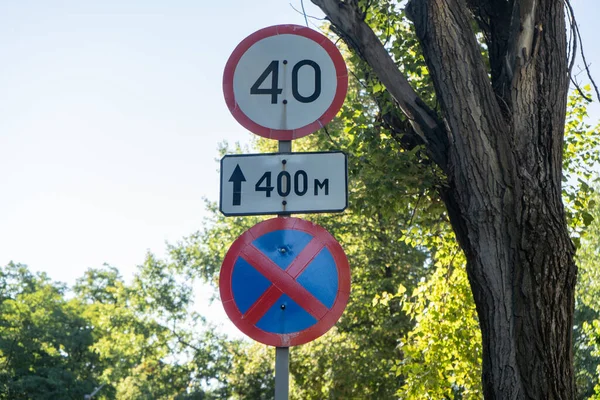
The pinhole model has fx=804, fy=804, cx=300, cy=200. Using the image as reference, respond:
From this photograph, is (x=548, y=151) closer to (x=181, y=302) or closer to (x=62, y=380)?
(x=181, y=302)

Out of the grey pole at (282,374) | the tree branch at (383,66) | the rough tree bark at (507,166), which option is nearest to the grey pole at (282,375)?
the grey pole at (282,374)

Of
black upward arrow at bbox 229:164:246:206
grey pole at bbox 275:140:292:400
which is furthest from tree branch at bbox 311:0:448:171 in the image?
grey pole at bbox 275:140:292:400

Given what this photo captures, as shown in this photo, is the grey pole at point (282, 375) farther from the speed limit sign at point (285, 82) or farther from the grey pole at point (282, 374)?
the speed limit sign at point (285, 82)

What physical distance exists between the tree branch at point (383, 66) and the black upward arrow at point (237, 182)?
252 cm

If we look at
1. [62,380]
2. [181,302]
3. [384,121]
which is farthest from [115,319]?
[384,121]

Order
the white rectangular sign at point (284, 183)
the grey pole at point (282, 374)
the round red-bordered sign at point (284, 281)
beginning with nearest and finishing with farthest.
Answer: the grey pole at point (282, 374) → the round red-bordered sign at point (284, 281) → the white rectangular sign at point (284, 183)

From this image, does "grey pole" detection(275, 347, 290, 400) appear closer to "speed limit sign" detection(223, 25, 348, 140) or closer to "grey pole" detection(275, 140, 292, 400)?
"grey pole" detection(275, 140, 292, 400)

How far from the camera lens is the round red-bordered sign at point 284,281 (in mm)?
3566

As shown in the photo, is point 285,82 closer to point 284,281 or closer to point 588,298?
point 284,281

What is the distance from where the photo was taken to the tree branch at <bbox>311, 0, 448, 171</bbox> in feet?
19.7

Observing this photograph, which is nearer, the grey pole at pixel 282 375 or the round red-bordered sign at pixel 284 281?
the grey pole at pixel 282 375

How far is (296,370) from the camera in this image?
72.3 ft

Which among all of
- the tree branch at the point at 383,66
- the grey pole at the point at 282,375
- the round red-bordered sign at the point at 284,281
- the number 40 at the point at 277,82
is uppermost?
the tree branch at the point at 383,66

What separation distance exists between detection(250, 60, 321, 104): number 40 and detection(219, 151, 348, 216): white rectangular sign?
41 cm
